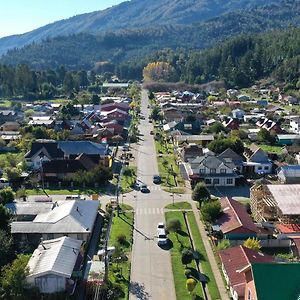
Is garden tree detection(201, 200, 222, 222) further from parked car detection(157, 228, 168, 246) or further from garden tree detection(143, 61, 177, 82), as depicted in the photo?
garden tree detection(143, 61, 177, 82)

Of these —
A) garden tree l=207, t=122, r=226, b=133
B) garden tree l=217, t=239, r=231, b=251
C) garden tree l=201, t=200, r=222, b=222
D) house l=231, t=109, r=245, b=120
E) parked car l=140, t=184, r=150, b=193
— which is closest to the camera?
garden tree l=217, t=239, r=231, b=251

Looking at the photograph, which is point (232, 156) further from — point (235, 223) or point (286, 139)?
point (235, 223)

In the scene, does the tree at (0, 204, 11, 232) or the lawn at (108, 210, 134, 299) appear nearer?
the lawn at (108, 210, 134, 299)

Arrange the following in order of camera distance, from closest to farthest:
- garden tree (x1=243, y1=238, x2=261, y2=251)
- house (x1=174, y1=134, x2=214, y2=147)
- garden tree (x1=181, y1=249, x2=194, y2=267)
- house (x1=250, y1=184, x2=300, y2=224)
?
1. garden tree (x1=181, y1=249, x2=194, y2=267)
2. garden tree (x1=243, y1=238, x2=261, y2=251)
3. house (x1=250, y1=184, x2=300, y2=224)
4. house (x1=174, y1=134, x2=214, y2=147)

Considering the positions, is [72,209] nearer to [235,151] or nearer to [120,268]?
[120,268]

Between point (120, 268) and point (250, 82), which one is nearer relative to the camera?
point (120, 268)

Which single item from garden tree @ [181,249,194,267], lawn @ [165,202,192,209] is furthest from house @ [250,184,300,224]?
garden tree @ [181,249,194,267]

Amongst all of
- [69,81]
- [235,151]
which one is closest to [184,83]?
[69,81]
